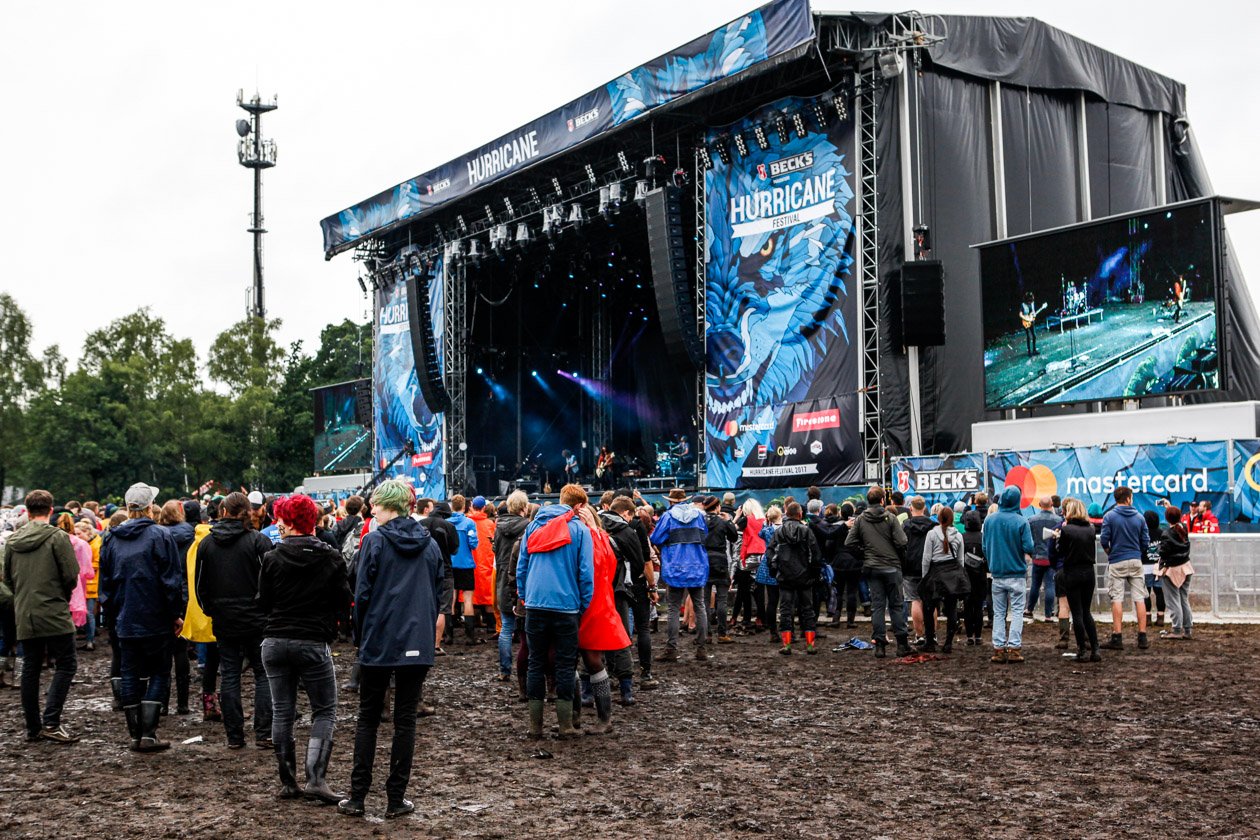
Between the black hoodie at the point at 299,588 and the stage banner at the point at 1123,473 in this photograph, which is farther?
the stage banner at the point at 1123,473

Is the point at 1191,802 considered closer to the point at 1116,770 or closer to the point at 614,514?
the point at 1116,770

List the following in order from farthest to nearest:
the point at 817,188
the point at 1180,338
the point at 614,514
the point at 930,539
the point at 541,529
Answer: the point at 817,188, the point at 1180,338, the point at 930,539, the point at 614,514, the point at 541,529

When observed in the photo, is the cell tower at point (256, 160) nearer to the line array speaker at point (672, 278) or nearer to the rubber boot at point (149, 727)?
the line array speaker at point (672, 278)

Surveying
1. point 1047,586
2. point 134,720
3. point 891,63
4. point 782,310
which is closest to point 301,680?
point 134,720

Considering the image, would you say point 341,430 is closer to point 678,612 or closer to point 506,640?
point 678,612

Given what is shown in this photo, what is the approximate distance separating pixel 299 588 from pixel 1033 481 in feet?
48.2

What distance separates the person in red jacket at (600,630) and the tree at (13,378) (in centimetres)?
5162

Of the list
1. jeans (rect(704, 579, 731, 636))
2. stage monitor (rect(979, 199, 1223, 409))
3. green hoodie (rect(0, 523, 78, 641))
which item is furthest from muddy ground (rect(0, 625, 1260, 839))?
stage monitor (rect(979, 199, 1223, 409))

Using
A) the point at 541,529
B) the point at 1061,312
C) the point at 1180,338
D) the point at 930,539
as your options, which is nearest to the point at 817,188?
the point at 1061,312

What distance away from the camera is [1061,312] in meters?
20.5

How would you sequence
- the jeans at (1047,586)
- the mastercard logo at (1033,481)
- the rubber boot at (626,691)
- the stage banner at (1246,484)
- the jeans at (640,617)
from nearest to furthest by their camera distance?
the rubber boot at (626,691)
the jeans at (640,617)
the jeans at (1047,586)
the stage banner at (1246,484)
the mastercard logo at (1033,481)

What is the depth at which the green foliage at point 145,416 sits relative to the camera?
50.7 meters

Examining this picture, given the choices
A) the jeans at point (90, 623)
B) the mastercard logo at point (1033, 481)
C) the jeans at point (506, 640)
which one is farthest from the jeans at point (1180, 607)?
the jeans at point (90, 623)

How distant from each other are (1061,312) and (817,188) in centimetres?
502
